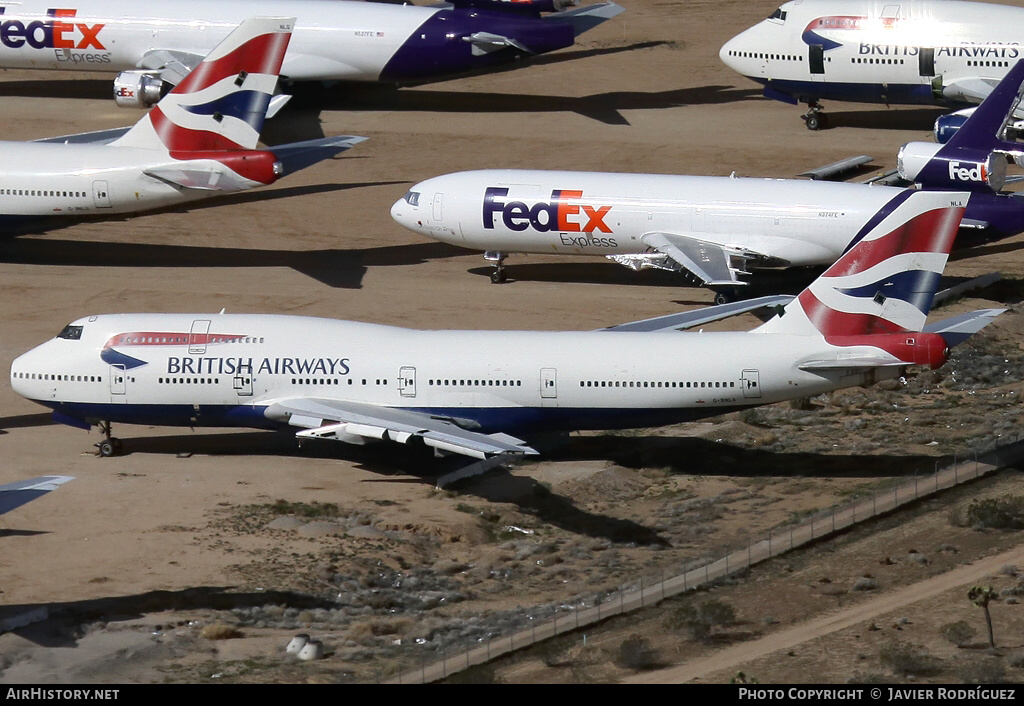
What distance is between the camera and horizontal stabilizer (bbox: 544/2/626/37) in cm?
8512

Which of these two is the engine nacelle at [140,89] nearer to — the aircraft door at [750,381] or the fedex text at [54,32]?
the fedex text at [54,32]

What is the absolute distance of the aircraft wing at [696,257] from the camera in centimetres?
5914

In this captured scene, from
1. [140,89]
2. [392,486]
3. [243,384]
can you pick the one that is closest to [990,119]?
[392,486]

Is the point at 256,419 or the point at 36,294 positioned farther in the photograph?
the point at 36,294

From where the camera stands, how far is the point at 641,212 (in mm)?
61719

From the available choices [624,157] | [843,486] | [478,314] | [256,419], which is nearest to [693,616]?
[843,486]

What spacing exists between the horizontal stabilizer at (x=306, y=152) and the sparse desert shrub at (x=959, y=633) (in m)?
33.5

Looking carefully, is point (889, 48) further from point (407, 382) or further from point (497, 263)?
point (407, 382)

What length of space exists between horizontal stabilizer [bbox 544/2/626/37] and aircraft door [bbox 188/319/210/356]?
41.8 meters

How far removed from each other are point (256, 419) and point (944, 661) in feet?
67.3

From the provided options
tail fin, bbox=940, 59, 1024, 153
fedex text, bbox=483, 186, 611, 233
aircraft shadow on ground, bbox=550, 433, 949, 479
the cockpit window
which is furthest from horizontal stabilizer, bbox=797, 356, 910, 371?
tail fin, bbox=940, 59, 1024, 153

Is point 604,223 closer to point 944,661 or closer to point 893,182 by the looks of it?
point 893,182

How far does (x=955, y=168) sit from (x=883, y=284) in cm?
2223

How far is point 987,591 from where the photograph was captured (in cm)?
3691
